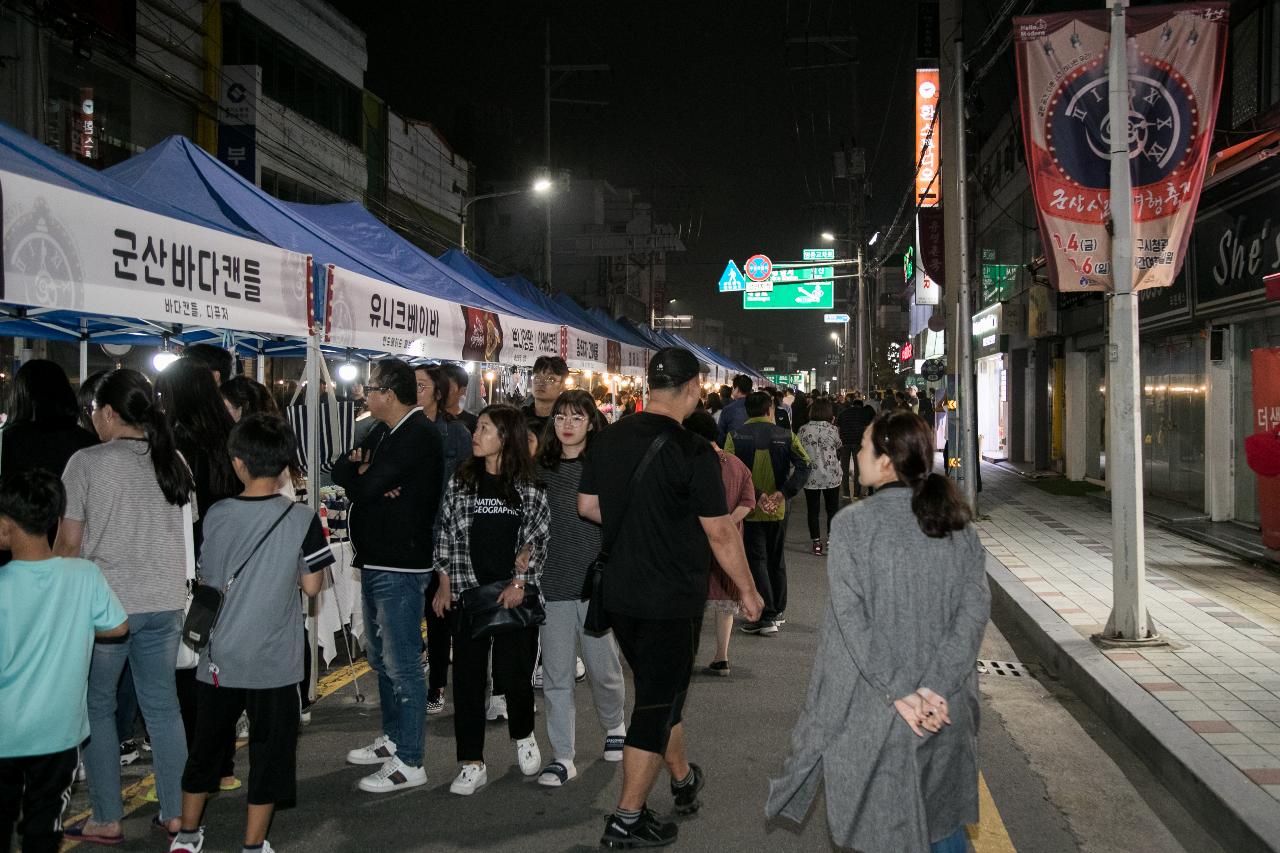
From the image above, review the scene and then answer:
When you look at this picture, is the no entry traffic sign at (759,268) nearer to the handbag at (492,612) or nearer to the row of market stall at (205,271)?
the row of market stall at (205,271)

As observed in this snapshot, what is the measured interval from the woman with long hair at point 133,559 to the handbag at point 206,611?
443 millimetres

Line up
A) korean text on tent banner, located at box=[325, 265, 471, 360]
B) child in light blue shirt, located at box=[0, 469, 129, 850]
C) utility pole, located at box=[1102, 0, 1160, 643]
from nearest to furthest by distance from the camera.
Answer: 1. child in light blue shirt, located at box=[0, 469, 129, 850]
2. utility pole, located at box=[1102, 0, 1160, 643]
3. korean text on tent banner, located at box=[325, 265, 471, 360]

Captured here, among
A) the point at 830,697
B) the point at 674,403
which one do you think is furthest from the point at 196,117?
the point at 830,697

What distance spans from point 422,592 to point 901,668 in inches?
107

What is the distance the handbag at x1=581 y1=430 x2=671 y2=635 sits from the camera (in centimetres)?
415

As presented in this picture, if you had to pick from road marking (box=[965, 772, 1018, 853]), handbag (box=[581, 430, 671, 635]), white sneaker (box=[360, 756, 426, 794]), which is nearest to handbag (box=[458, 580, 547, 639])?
handbag (box=[581, 430, 671, 635])

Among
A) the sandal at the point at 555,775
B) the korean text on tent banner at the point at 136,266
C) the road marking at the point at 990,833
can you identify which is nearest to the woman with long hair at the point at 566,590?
the sandal at the point at 555,775

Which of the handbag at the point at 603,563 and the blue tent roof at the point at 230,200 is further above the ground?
the blue tent roof at the point at 230,200

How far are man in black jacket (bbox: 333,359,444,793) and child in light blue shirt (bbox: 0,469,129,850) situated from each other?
1.44 metres

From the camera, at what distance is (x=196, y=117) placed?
20.7 m

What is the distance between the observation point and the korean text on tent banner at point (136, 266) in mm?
4691

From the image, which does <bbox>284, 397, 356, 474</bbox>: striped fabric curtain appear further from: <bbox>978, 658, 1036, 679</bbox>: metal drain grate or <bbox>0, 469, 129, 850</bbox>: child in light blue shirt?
<bbox>978, 658, 1036, 679</bbox>: metal drain grate

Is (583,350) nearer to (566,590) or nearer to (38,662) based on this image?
(566,590)

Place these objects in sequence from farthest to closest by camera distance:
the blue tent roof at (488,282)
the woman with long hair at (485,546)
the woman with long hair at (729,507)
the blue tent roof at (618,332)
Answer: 1. the blue tent roof at (618,332)
2. the blue tent roof at (488,282)
3. the woman with long hair at (729,507)
4. the woman with long hair at (485,546)
